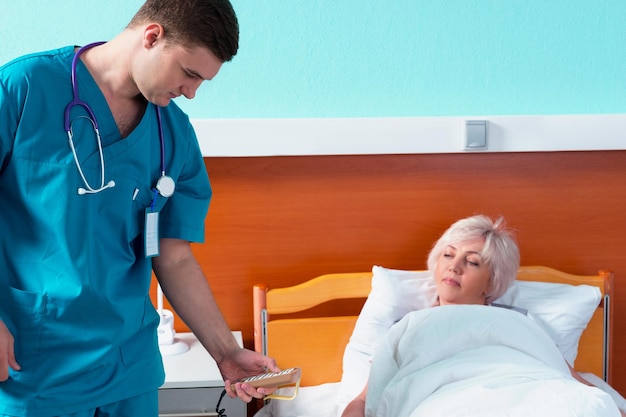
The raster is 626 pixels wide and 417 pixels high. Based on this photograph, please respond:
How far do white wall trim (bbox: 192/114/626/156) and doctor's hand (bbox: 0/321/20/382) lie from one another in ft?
4.38

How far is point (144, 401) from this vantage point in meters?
1.65

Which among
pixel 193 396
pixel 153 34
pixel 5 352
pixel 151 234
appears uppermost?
pixel 153 34

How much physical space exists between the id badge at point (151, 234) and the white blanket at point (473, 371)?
804mm

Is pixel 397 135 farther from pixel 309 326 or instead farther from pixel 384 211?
pixel 309 326

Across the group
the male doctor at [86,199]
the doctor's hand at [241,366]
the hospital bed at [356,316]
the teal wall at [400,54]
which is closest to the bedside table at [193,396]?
the hospital bed at [356,316]

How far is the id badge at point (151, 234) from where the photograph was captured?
5.32 ft

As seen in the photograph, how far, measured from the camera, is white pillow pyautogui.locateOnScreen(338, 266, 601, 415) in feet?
8.40

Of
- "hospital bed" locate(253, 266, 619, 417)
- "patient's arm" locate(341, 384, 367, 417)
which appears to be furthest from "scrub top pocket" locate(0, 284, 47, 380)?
"hospital bed" locate(253, 266, 619, 417)

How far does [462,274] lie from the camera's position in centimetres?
258

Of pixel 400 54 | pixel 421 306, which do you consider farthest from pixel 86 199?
pixel 400 54

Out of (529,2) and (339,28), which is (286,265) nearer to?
(339,28)

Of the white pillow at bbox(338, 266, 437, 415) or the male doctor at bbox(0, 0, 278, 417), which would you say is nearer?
the male doctor at bbox(0, 0, 278, 417)

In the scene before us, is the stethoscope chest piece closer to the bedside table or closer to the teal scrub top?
the teal scrub top

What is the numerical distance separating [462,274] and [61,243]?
58.8 inches
